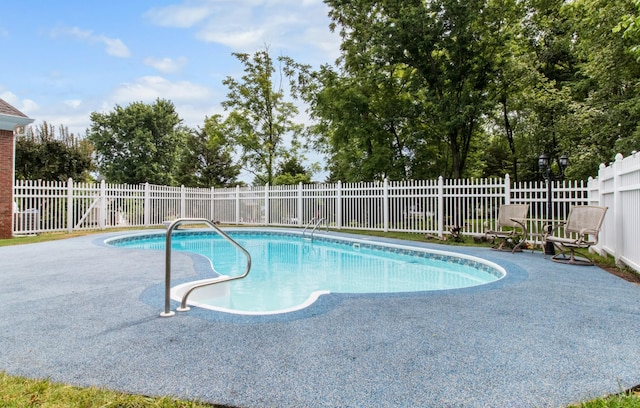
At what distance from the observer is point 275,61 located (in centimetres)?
1983

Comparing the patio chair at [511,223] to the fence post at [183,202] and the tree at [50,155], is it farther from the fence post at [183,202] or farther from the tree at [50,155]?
the tree at [50,155]

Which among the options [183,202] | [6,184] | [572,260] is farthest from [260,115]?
[572,260]

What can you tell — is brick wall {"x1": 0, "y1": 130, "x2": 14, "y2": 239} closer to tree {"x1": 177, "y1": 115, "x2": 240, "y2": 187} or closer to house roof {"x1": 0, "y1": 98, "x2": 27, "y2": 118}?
house roof {"x1": 0, "y1": 98, "x2": 27, "y2": 118}

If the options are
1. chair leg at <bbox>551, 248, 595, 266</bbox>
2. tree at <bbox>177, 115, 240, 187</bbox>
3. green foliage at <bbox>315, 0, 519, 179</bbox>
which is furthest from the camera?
tree at <bbox>177, 115, 240, 187</bbox>

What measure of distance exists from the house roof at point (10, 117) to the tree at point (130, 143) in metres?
15.2

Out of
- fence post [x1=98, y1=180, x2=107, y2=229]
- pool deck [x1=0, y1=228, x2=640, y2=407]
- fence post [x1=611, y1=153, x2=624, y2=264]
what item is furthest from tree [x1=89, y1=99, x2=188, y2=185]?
fence post [x1=611, y1=153, x2=624, y2=264]

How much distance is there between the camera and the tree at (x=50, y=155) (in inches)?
700

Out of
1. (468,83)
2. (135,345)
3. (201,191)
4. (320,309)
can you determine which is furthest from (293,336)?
(201,191)

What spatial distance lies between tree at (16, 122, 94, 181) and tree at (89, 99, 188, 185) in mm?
4789

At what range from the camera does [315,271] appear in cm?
670

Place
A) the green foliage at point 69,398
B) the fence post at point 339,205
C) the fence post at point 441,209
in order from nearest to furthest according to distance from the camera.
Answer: the green foliage at point 69,398
the fence post at point 441,209
the fence post at point 339,205

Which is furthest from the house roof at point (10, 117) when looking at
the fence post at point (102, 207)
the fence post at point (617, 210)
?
the fence post at point (617, 210)

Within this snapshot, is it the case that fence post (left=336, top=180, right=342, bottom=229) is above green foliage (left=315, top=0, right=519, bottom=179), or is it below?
below

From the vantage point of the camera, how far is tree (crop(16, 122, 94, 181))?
17.8m
